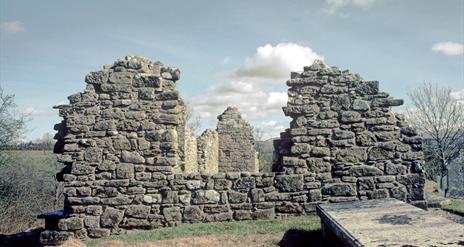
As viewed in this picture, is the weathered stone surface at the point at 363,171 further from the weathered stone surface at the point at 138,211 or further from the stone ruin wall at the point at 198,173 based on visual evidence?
the weathered stone surface at the point at 138,211

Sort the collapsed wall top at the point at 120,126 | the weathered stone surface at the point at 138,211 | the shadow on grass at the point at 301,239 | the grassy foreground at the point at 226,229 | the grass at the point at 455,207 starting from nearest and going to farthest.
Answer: the shadow on grass at the point at 301,239 < the grassy foreground at the point at 226,229 < the grass at the point at 455,207 < the weathered stone surface at the point at 138,211 < the collapsed wall top at the point at 120,126

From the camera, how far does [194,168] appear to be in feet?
48.1

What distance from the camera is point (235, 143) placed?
1766 centimetres

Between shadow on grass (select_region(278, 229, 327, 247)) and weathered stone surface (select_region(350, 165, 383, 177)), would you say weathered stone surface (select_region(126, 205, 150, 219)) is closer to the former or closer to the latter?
shadow on grass (select_region(278, 229, 327, 247))

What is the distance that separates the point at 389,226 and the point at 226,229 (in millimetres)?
2973

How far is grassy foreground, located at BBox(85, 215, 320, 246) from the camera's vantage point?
6164mm

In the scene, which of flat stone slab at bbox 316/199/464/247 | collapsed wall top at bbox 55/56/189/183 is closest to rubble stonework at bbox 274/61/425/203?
flat stone slab at bbox 316/199/464/247

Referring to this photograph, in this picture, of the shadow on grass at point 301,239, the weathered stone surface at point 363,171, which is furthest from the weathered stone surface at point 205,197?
the weathered stone surface at point 363,171

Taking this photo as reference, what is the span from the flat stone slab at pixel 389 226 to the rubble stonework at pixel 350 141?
5.10 ft

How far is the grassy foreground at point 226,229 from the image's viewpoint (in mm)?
6164

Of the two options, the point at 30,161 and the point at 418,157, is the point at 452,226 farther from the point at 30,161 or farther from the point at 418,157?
the point at 30,161

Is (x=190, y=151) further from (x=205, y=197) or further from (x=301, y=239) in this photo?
(x=301, y=239)

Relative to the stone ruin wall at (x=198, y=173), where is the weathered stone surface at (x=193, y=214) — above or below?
below

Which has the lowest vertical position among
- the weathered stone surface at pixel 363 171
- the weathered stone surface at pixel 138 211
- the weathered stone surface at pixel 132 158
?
the weathered stone surface at pixel 138 211
